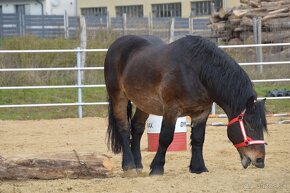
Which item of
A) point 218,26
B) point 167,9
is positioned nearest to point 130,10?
point 167,9

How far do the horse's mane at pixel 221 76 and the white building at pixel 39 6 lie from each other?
114 feet

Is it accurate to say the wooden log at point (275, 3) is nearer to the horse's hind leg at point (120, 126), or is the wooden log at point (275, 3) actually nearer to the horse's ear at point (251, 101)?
the horse's hind leg at point (120, 126)

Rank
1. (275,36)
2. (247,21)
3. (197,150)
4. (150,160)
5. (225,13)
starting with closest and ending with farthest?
(197,150), (150,160), (275,36), (247,21), (225,13)

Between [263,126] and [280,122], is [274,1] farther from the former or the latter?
[263,126]

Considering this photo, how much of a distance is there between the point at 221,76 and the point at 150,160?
254cm

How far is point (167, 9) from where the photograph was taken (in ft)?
138

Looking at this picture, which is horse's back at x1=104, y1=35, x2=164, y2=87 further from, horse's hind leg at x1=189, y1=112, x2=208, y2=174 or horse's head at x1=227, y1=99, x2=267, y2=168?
horse's head at x1=227, y1=99, x2=267, y2=168

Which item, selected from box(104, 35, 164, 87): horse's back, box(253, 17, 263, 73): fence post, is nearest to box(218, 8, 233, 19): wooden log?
box(253, 17, 263, 73): fence post

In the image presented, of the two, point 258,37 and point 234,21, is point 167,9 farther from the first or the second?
point 258,37

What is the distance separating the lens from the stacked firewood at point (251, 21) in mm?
20417

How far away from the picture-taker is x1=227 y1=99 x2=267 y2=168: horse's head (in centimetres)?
715

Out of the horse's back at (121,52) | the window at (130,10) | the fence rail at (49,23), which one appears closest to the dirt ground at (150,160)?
the horse's back at (121,52)

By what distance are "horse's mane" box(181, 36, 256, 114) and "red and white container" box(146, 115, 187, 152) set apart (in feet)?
6.77

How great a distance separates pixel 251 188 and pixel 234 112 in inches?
43.0
